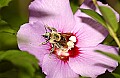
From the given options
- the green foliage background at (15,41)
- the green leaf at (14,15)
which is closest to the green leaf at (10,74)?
the green foliage background at (15,41)

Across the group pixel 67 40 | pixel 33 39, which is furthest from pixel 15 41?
pixel 67 40

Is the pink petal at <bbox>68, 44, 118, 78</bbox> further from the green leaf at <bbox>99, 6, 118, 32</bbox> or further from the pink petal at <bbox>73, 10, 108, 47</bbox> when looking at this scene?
the green leaf at <bbox>99, 6, 118, 32</bbox>

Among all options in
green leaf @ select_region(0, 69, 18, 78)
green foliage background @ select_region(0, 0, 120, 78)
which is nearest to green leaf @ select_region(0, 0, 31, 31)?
green foliage background @ select_region(0, 0, 120, 78)

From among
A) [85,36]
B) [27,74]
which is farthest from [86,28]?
[27,74]

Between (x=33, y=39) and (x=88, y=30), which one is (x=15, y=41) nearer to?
(x=33, y=39)

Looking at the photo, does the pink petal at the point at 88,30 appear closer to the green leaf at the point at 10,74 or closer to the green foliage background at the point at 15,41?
the green foliage background at the point at 15,41

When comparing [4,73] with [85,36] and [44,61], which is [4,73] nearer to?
[44,61]

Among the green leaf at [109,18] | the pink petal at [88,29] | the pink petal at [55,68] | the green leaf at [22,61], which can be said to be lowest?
the pink petal at [55,68]
